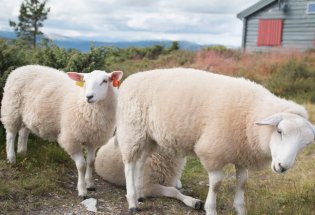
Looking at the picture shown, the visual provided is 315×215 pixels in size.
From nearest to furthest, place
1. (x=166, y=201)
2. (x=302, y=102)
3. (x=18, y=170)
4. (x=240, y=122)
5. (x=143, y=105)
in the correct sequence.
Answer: (x=240, y=122)
(x=143, y=105)
(x=166, y=201)
(x=18, y=170)
(x=302, y=102)

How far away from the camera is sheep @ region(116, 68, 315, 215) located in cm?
364

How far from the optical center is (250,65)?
52.4 feet

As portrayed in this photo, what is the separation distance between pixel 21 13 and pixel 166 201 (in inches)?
1019

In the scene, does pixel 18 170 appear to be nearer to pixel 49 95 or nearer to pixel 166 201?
pixel 49 95

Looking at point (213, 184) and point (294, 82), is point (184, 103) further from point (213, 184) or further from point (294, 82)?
point (294, 82)

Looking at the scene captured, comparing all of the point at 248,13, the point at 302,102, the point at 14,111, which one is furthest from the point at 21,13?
the point at 14,111

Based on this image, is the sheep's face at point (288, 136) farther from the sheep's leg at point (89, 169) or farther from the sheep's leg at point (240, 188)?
the sheep's leg at point (89, 169)

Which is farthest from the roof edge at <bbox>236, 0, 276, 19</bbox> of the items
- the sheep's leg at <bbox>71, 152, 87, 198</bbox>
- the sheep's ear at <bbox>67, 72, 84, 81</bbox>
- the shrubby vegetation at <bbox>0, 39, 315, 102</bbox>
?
the sheep's leg at <bbox>71, 152, 87, 198</bbox>

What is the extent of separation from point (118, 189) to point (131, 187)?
0.79 m

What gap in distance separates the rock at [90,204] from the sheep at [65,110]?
Result: 0.16m

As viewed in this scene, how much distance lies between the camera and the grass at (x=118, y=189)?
4742 millimetres

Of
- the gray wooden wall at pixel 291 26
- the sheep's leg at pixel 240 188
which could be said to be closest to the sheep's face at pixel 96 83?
the sheep's leg at pixel 240 188

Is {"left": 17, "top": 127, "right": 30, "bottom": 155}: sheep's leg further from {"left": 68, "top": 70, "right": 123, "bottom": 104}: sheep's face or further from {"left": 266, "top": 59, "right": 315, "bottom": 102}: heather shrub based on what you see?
{"left": 266, "top": 59, "right": 315, "bottom": 102}: heather shrub

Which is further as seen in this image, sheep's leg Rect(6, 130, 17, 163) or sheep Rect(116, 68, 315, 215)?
sheep's leg Rect(6, 130, 17, 163)
